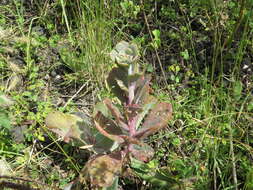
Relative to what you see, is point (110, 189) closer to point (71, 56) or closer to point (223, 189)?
point (223, 189)

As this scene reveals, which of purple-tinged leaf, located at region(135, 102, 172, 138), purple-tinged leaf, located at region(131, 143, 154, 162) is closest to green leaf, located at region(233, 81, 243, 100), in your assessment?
purple-tinged leaf, located at region(135, 102, 172, 138)

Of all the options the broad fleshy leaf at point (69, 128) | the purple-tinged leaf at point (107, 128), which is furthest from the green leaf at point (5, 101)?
the purple-tinged leaf at point (107, 128)

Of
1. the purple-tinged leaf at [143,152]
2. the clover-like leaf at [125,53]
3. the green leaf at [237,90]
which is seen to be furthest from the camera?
the green leaf at [237,90]

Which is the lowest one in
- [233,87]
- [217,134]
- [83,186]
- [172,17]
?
[83,186]

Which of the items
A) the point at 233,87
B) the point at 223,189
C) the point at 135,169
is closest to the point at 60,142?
the point at 135,169

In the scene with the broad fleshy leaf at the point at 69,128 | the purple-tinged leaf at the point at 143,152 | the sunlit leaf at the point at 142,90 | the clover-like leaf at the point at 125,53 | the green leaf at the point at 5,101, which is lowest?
the purple-tinged leaf at the point at 143,152

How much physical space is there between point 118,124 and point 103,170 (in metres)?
0.23

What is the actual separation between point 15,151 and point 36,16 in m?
1.08

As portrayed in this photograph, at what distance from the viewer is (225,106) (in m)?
1.99

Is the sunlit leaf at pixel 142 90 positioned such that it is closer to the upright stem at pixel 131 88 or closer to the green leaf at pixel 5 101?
the upright stem at pixel 131 88

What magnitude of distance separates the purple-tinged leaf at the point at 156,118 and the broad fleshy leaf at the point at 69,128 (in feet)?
0.81

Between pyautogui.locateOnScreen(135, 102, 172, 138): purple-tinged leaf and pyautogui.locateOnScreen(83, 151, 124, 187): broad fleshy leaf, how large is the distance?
0.16 meters

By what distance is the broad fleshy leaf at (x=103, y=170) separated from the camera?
156cm

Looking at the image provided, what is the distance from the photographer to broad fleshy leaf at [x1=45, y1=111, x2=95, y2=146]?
1.70 m
